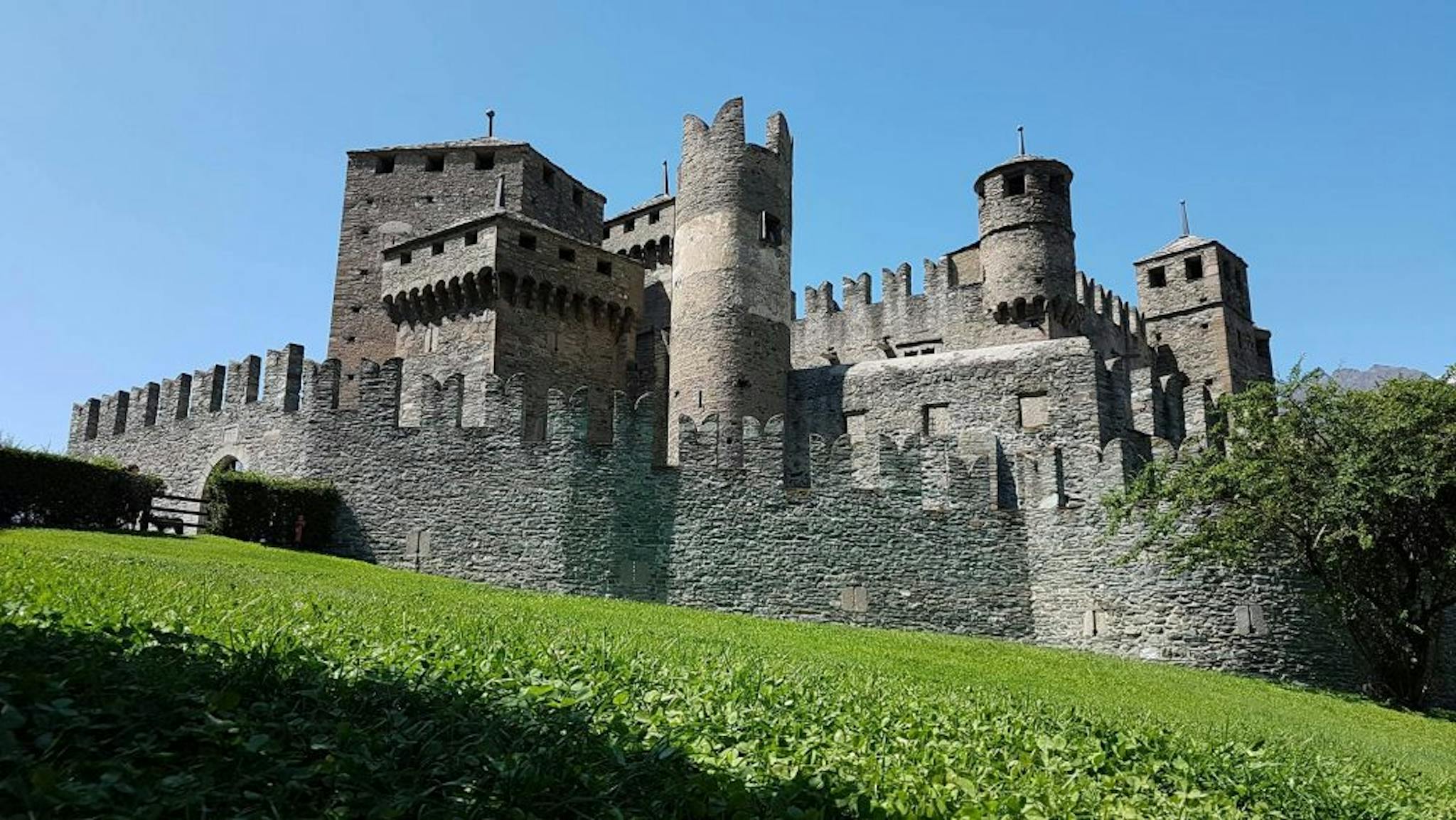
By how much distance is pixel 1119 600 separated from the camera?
60.5ft

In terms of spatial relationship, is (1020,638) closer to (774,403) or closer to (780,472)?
(780,472)

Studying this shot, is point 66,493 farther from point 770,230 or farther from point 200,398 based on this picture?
point 770,230

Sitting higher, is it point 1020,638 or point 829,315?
point 829,315

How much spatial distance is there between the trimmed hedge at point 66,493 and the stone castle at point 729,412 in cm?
349

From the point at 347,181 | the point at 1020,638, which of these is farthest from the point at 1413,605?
the point at 347,181

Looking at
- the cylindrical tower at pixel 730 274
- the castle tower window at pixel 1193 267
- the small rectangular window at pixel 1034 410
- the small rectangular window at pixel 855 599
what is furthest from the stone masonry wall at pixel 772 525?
the castle tower window at pixel 1193 267

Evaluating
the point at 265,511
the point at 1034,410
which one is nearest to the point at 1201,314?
the point at 1034,410

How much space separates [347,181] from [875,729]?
32336mm

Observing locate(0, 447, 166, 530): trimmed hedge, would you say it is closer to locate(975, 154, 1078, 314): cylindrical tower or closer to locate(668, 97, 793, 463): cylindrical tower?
locate(668, 97, 793, 463): cylindrical tower

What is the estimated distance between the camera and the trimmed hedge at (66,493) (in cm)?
1888

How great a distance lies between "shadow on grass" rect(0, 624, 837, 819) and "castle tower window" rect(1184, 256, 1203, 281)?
3913cm

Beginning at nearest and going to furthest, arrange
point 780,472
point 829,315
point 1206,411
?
point 780,472
point 1206,411
point 829,315

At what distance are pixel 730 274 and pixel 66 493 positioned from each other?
14.9m

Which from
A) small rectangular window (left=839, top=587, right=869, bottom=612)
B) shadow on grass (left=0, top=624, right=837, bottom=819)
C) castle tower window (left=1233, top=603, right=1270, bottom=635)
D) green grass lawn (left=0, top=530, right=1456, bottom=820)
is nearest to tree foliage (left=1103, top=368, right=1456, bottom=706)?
castle tower window (left=1233, top=603, right=1270, bottom=635)
